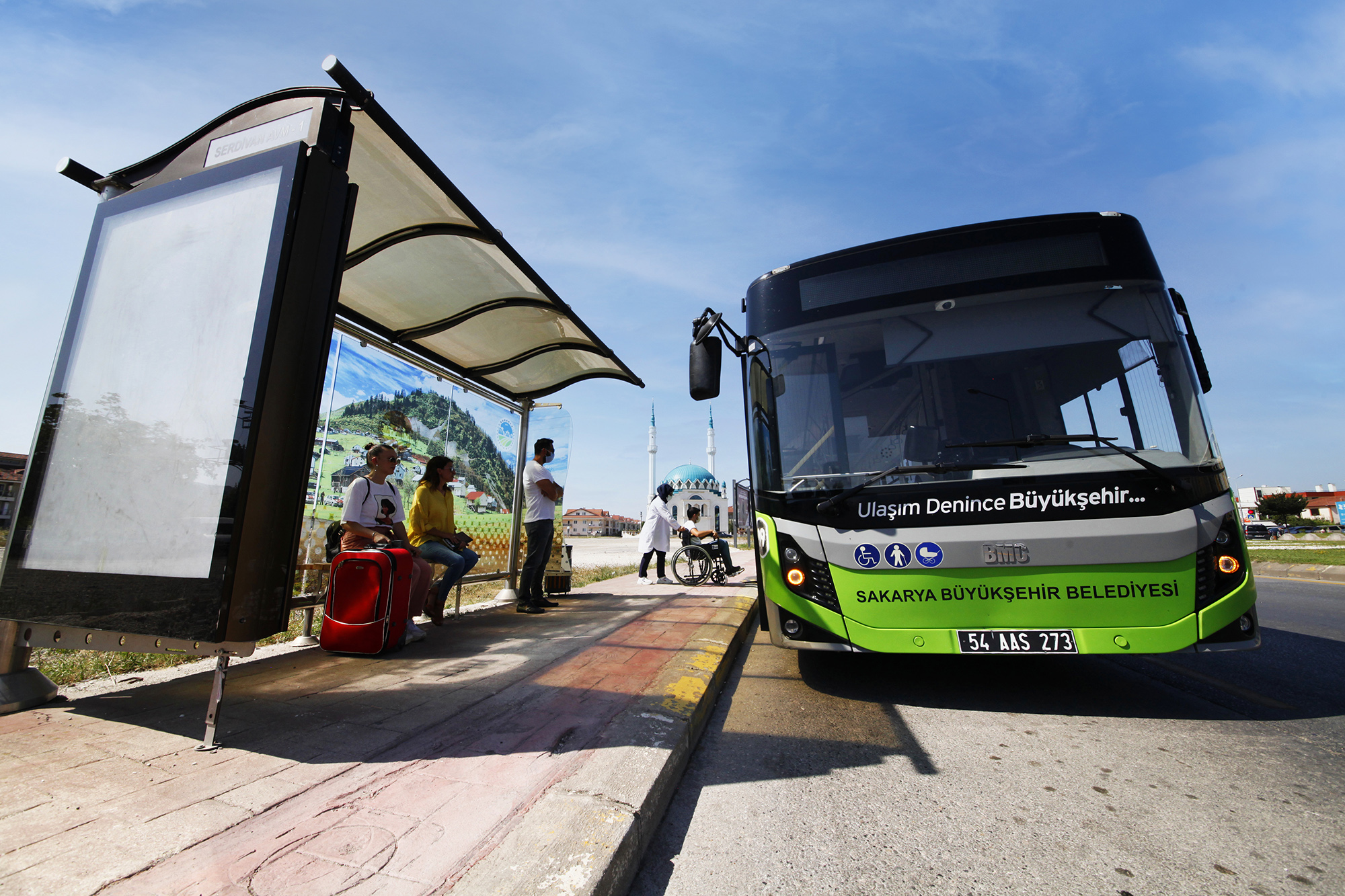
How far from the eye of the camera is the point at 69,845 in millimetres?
1540

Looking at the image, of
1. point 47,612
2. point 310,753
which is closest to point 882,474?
point 310,753

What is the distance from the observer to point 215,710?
2.26 meters

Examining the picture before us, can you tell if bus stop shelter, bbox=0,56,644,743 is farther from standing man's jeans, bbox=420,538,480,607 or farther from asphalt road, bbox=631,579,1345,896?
standing man's jeans, bbox=420,538,480,607

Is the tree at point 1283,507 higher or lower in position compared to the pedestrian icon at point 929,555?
higher

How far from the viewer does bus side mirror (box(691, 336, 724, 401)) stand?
4.30m

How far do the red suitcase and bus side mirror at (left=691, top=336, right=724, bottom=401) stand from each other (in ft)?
7.50

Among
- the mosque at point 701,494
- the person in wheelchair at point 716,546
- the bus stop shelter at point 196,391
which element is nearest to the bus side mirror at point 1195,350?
the bus stop shelter at point 196,391

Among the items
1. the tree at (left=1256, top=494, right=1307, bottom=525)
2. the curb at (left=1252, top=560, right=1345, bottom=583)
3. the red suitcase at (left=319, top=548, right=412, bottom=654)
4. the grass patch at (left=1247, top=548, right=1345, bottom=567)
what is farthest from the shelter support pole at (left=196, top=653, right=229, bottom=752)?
the tree at (left=1256, top=494, right=1307, bottom=525)

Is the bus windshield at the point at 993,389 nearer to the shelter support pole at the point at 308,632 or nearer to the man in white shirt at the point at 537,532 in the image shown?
the man in white shirt at the point at 537,532

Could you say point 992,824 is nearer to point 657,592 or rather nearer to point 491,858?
point 491,858

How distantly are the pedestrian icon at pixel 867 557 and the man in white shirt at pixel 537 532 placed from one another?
373cm

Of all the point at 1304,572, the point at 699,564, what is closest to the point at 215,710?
the point at 699,564

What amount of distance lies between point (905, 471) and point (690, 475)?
6295 centimetres

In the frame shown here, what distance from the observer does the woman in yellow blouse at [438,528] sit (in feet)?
17.5
